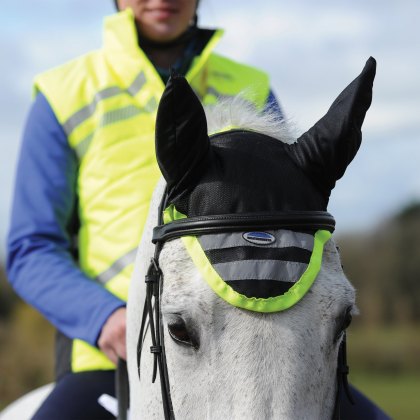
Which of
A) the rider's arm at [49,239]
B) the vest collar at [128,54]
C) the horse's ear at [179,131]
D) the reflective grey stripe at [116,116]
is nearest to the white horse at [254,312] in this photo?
the horse's ear at [179,131]

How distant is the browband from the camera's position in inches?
101

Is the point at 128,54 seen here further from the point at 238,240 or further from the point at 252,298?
the point at 252,298

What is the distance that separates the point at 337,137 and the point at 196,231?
1.76 feet

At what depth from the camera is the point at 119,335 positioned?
3379mm

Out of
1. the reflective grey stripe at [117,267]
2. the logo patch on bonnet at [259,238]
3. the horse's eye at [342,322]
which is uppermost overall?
the logo patch on bonnet at [259,238]

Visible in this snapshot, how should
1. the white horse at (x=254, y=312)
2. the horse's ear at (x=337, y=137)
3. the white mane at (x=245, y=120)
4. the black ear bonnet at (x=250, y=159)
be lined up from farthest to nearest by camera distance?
the white mane at (x=245, y=120), the horse's ear at (x=337, y=137), the black ear bonnet at (x=250, y=159), the white horse at (x=254, y=312)

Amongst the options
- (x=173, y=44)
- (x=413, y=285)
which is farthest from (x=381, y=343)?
(x=173, y=44)

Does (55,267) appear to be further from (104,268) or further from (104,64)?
(104,64)

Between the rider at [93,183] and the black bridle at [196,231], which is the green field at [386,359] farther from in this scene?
the black bridle at [196,231]

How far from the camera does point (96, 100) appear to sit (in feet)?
13.4

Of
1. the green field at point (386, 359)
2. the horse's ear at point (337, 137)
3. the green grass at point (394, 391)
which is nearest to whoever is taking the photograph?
the horse's ear at point (337, 137)

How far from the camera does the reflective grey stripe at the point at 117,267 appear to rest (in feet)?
12.2

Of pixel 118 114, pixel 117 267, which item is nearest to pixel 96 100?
pixel 118 114

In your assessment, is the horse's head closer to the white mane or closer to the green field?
the white mane
